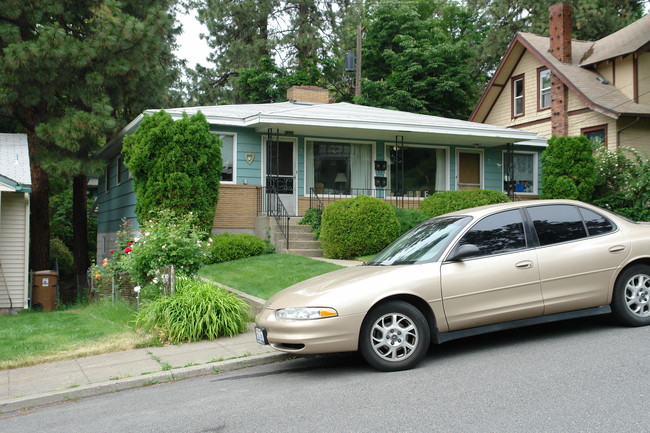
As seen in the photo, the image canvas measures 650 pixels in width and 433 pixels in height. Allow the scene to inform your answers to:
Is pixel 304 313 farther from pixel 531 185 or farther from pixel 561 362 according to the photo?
pixel 531 185

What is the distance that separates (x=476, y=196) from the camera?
15.1 metres

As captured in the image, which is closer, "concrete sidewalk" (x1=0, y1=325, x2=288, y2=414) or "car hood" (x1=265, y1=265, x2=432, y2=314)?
"car hood" (x1=265, y1=265, x2=432, y2=314)

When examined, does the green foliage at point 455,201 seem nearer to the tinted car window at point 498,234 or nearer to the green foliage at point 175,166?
the green foliage at point 175,166

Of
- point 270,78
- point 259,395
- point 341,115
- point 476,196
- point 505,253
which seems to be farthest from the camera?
point 270,78

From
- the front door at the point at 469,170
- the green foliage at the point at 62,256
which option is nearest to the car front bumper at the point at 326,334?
the front door at the point at 469,170

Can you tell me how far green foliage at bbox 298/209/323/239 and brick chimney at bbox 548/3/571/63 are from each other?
41.5 ft

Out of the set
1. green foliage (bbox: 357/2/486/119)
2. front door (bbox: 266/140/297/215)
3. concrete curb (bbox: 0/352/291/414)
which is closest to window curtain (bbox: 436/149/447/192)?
front door (bbox: 266/140/297/215)

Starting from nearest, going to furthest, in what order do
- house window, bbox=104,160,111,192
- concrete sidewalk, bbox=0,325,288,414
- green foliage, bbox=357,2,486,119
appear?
concrete sidewalk, bbox=0,325,288,414 → house window, bbox=104,160,111,192 → green foliage, bbox=357,2,486,119

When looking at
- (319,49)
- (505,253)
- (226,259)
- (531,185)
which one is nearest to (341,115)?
(226,259)

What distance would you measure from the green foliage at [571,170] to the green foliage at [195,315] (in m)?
11.5

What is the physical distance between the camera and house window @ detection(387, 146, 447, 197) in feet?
60.2

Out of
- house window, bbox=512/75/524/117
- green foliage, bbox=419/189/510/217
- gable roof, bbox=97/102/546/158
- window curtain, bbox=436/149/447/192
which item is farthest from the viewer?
house window, bbox=512/75/524/117

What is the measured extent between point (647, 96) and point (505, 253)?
17028mm

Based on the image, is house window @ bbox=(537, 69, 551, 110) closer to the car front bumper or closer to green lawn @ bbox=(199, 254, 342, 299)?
green lawn @ bbox=(199, 254, 342, 299)
